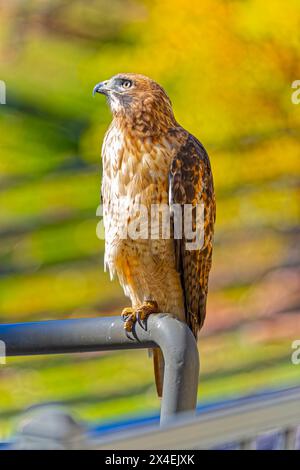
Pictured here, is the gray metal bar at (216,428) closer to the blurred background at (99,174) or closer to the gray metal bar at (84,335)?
the gray metal bar at (84,335)

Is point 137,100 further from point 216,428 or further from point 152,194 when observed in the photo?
point 216,428

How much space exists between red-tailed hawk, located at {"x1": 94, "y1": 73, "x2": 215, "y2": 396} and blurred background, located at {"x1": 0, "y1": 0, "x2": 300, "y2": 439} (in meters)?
0.33

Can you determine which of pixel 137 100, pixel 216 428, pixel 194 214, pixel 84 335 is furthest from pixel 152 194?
pixel 216 428

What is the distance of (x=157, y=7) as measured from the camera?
2189mm

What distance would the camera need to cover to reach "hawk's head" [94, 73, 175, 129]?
67.9 inches

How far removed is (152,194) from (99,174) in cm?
54

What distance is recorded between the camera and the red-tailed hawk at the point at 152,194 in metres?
1.63

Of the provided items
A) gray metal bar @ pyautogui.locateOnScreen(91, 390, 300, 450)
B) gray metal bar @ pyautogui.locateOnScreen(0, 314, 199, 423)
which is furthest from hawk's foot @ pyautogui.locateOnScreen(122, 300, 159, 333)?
gray metal bar @ pyautogui.locateOnScreen(91, 390, 300, 450)

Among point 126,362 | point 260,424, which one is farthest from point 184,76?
point 260,424

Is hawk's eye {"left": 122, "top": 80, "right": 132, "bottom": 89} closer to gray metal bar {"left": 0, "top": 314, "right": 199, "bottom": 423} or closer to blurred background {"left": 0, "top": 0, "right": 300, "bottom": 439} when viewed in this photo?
blurred background {"left": 0, "top": 0, "right": 300, "bottom": 439}

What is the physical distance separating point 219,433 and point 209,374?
5.22 ft

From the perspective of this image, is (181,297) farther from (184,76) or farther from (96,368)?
(184,76)

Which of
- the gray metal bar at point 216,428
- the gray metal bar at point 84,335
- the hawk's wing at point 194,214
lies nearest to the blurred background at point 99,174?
the hawk's wing at point 194,214

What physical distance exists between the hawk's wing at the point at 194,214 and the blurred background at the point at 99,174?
0.49m
